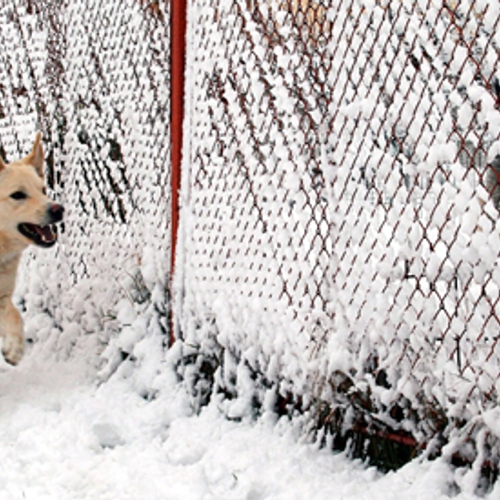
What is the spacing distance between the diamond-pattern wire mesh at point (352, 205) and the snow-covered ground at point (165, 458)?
0.18 m

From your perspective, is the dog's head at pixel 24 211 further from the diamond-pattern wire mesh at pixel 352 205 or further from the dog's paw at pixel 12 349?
the diamond-pattern wire mesh at pixel 352 205

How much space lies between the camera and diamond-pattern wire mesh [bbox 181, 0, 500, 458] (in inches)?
88.7

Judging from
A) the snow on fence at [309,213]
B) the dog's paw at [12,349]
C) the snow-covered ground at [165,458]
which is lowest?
the dog's paw at [12,349]

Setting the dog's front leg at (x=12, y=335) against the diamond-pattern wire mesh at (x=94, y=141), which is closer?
the dog's front leg at (x=12, y=335)

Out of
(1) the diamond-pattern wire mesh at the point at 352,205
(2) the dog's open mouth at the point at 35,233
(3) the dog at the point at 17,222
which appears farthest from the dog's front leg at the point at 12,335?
(1) the diamond-pattern wire mesh at the point at 352,205

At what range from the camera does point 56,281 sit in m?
5.00

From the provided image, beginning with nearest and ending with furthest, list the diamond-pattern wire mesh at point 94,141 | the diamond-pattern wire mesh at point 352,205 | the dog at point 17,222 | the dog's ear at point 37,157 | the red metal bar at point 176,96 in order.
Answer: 1. the diamond-pattern wire mesh at point 352,205
2. the red metal bar at point 176,96
3. the dog at point 17,222
4. the diamond-pattern wire mesh at point 94,141
5. the dog's ear at point 37,157

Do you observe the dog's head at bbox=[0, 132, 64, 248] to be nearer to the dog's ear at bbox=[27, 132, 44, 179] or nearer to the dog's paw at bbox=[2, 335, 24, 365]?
the dog's ear at bbox=[27, 132, 44, 179]

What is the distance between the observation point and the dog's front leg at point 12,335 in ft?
12.0

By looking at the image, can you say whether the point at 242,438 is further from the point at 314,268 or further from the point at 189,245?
the point at 189,245

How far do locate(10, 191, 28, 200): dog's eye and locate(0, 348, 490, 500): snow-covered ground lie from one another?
1.19 meters

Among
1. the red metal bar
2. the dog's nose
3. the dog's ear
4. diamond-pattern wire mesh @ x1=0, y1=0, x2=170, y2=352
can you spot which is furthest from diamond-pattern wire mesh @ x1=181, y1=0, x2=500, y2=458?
the dog's ear

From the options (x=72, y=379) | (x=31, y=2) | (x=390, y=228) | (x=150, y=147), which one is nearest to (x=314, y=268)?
(x=390, y=228)

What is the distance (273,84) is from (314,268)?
87cm
